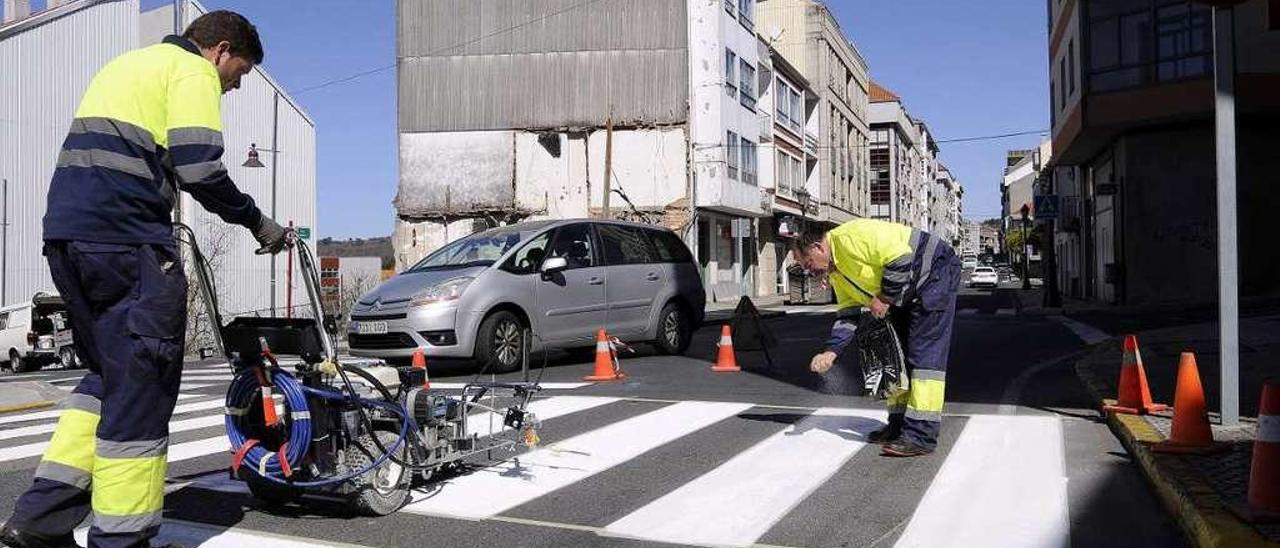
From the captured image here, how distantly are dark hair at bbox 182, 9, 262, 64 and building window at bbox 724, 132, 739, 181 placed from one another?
36.3m

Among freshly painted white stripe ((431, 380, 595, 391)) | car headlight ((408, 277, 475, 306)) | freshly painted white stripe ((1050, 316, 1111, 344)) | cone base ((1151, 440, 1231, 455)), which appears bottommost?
freshly painted white stripe ((431, 380, 595, 391))

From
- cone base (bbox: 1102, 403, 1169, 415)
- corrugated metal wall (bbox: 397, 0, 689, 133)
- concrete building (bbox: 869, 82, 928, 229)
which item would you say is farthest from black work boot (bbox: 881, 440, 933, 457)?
concrete building (bbox: 869, 82, 928, 229)

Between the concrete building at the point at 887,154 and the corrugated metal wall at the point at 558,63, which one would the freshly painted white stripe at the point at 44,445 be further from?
the concrete building at the point at 887,154

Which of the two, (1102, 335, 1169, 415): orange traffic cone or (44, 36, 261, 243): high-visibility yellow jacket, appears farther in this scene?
(1102, 335, 1169, 415): orange traffic cone

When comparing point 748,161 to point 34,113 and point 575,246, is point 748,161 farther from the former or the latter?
point 575,246

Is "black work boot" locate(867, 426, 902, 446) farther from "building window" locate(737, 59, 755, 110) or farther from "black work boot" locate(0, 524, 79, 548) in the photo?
"building window" locate(737, 59, 755, 110)

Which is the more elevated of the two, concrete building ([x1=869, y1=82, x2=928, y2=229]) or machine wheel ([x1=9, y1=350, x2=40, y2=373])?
concrete building ([x1=869, y1=82, x2=928, y2=229])

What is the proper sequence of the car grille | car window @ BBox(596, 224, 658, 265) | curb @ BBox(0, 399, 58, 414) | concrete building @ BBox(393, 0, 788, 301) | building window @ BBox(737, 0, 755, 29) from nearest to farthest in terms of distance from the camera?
curb @ BBox(0, 399, 58, 414), the car grille, car window @ BBox(596, 224, 658, 265), concrete building @ BBox(393, 0, 788, 301), building window @ BBox(737, 0, 755, 29)

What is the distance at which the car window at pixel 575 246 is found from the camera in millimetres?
12430

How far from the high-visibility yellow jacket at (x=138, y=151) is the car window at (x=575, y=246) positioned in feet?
27.9

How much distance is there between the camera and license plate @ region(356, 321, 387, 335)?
37.1ft

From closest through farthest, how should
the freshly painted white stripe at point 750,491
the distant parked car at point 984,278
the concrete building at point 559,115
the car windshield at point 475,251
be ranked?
the freshly painted white stripe at point 750,491 → the car windshield at point 475,251 → the concrete building at point 559,115 → the distant parked car at point 984,278

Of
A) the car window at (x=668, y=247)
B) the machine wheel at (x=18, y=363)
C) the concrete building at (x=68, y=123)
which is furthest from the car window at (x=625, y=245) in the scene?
the concrete building at (x=68, y=123)

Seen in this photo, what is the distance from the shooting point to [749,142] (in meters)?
44.5
